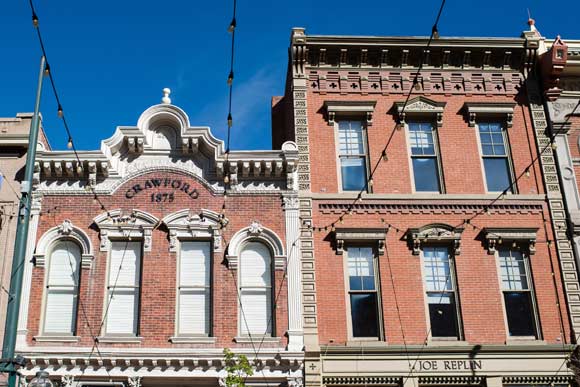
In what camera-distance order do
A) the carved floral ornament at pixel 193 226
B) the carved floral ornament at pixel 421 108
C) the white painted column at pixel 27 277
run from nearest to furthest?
the white painted column at pixel 27 277 < the carved floral ornament at pixel 193 226 < the carved floral ornament at pixel 421 108

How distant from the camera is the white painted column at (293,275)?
55.0 feet

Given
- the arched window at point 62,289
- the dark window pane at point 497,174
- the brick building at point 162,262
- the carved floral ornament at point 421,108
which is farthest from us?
the carved floral ornament at point 421,108

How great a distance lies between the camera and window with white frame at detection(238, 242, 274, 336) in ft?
55.9

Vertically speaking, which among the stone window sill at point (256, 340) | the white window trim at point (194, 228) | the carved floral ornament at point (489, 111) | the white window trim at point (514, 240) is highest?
the carved floral ornament at point (489, 111)

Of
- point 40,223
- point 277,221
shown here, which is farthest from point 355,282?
point 40,223

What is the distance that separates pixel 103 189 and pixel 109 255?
1.71 m

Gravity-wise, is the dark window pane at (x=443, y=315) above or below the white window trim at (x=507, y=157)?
below

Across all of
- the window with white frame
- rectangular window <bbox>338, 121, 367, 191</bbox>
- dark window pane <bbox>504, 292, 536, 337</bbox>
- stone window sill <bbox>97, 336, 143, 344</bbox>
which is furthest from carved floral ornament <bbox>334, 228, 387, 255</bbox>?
stone window sill <bbox>97, 336, 143, 344</bbox>

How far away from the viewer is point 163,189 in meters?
18.3

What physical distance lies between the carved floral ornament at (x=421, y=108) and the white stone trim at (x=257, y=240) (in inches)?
187

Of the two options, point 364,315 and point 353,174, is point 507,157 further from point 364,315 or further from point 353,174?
point 364,315

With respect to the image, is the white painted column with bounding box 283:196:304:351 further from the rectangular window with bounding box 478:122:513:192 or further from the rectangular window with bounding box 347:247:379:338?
the rectangular window with bounding box 478:122:513:192

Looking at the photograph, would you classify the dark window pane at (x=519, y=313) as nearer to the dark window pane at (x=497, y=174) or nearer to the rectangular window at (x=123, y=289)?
the dark window pane at (x=497, y=174)

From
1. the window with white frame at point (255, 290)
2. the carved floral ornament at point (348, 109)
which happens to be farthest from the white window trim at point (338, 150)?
the window with white frame at point (255, 290)
